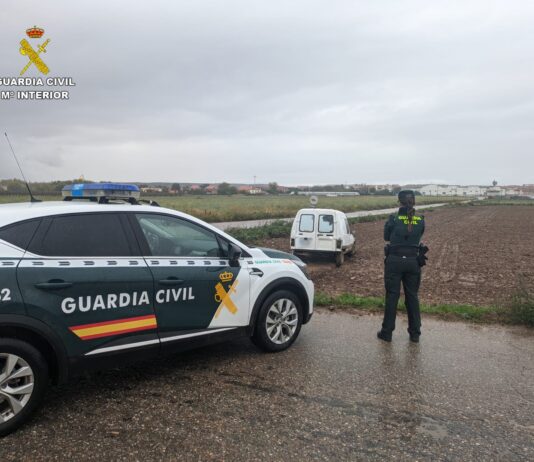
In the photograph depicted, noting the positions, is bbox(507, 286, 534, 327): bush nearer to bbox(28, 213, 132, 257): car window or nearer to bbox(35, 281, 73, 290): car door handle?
bbox(28, 213, 132, 257): car window

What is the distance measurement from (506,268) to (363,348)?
890cm

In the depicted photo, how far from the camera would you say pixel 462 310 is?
664cm

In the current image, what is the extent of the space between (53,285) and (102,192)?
1.25 meters

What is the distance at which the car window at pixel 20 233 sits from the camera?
315 cm

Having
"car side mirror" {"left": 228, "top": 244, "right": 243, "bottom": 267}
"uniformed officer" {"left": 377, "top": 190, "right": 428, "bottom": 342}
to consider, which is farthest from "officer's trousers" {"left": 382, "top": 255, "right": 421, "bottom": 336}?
"car side mirror" {"left": 228, "top": 244, "right": 243, "bottom": 267}

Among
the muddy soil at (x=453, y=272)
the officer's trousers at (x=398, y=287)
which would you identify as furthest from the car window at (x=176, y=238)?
the muddy soil at (x=453, y=272)

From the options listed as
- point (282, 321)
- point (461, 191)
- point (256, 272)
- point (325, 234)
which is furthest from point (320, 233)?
point (461, 191)

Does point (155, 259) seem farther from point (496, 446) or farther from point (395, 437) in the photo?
point (496, 446)

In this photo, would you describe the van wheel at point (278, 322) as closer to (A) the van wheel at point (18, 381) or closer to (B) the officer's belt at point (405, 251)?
(B) the officer's belt at point (405, 251)

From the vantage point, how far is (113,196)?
4102 mm

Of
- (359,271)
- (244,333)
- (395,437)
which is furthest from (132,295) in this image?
(359,271)

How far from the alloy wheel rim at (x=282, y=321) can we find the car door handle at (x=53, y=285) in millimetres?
2164

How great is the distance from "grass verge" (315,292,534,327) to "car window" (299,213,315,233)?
4619 mm

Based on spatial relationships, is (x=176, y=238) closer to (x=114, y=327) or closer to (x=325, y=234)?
(x=114, y=327)
